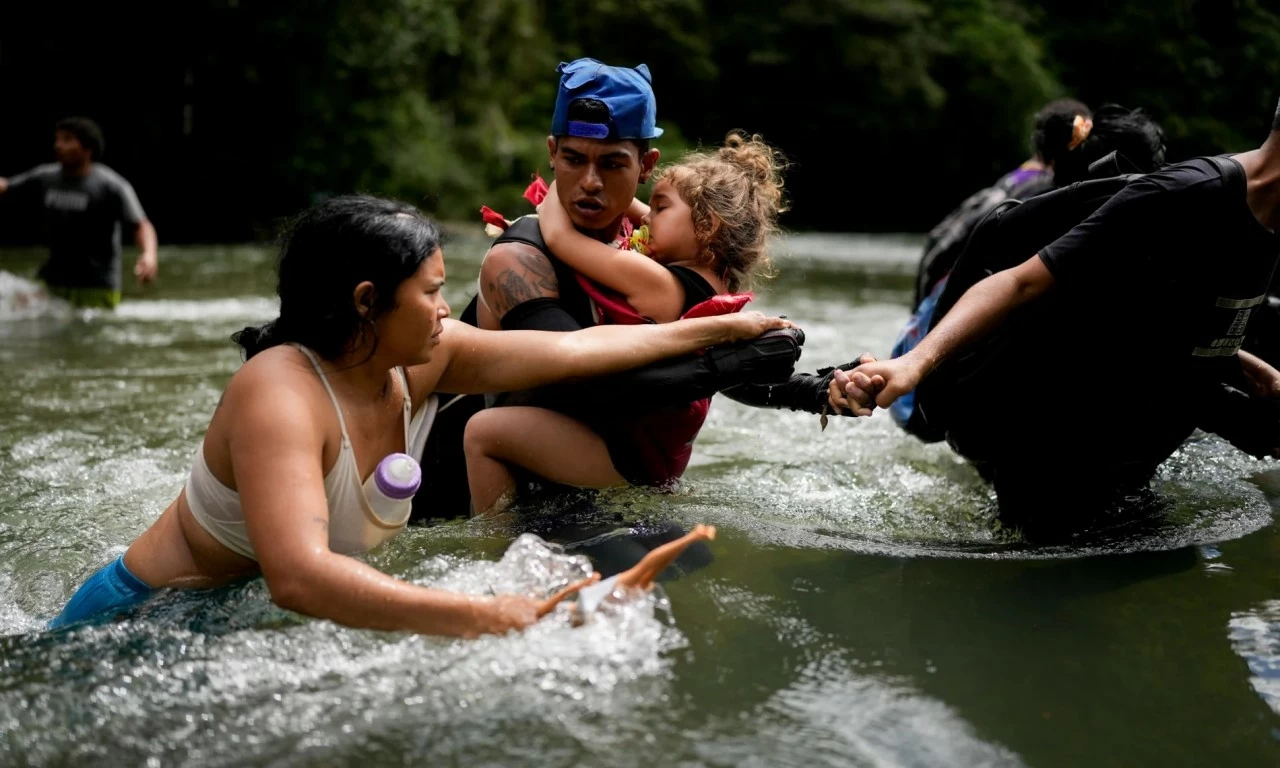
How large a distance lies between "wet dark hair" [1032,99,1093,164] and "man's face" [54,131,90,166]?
7.99 meters

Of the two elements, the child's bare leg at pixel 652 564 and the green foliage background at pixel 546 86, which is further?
the green foliage background at pixel 546 86

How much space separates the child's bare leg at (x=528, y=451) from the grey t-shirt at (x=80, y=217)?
8154 millimetres

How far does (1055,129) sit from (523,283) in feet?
12.4

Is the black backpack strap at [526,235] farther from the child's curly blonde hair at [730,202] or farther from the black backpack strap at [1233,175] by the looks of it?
the black backpack strap at [1233,175]

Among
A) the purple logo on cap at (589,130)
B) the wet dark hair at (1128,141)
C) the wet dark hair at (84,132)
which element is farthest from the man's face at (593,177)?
the wet dark hair at (84,132)

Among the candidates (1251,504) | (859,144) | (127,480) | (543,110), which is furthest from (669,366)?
(859,144)

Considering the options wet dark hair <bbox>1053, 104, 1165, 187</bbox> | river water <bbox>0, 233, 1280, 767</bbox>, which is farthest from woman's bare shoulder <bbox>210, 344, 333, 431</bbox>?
wet dark hair <bbox>1053, 104, 1165, 187</bbox>

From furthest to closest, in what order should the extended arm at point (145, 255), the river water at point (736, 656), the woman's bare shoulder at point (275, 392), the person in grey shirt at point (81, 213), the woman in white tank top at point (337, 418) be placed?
1. the person in grey shirt at point (81, 213)
2. the extended arm at point (145, 255)
3. the woman's bare shoulder at point (275, 392)
4. the woman in white tank top at point (337, 418)
5. the river water at point (736, 656)

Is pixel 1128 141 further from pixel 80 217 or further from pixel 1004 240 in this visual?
pixel 80 217

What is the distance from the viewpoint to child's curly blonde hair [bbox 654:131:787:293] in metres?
3.75

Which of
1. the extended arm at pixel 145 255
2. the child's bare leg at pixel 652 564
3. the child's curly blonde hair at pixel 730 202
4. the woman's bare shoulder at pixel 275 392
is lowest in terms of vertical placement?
the extended arm at pixel 145 255

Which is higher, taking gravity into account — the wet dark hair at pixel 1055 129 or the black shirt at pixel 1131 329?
the wet dark hair at pixel 1055 129

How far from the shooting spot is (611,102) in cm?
378

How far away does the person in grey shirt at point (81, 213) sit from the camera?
35.7 feet
